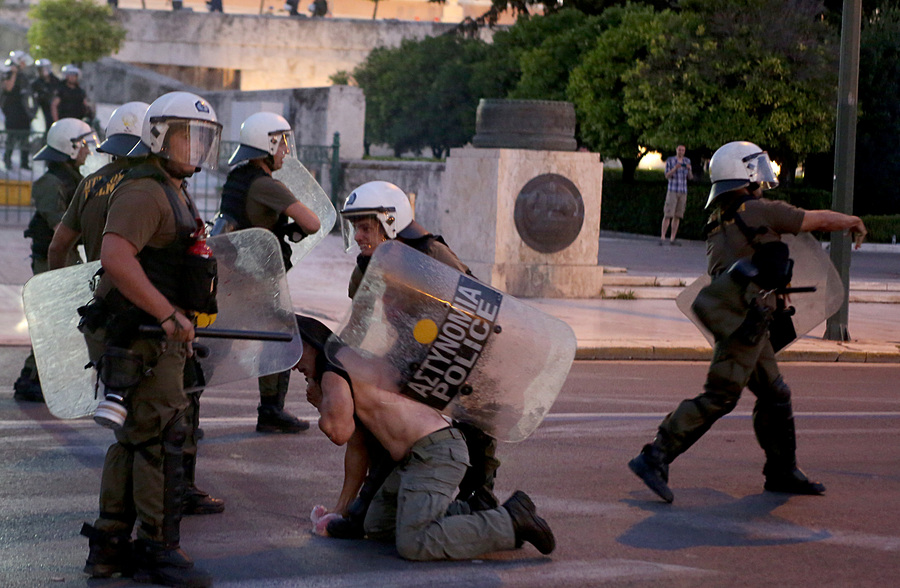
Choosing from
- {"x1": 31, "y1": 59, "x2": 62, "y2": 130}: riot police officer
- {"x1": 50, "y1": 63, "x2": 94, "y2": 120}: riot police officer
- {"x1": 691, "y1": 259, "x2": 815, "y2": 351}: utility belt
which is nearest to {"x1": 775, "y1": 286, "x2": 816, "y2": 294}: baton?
{"x1": 691, "y1": 259, "x2": 815, "y2": 351}: utility belt

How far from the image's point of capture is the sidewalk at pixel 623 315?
10.9 m

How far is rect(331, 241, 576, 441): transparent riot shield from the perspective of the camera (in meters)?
4.74

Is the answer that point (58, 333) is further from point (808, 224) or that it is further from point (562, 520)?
point (808, 224)

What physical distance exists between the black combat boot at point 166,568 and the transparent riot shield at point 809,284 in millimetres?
3143

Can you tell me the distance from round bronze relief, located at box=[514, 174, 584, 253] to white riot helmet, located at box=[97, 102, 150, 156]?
6.97 meters

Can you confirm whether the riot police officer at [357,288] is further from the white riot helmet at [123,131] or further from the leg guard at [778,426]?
the leg guard at [778,426]

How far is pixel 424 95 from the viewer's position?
1547 inches

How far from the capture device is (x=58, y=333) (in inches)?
188

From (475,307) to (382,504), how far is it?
3.19ft

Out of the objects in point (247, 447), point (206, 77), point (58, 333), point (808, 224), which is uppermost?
point (206, 77)

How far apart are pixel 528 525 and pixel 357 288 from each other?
1.22m

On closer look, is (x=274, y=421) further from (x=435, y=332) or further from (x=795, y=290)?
(x=795, y=290)

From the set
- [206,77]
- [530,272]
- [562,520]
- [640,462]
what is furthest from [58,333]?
[206,77]

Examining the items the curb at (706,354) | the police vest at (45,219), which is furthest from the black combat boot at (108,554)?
the curb at (706,354)
